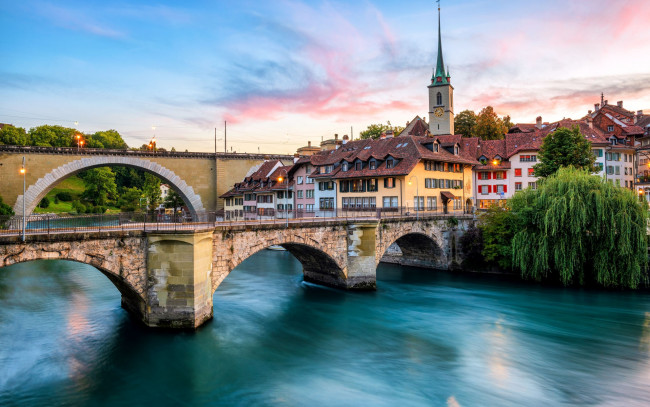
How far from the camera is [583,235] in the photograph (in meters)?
26.7

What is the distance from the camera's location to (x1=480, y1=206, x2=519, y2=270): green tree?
100 ft

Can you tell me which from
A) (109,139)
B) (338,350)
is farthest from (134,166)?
(109,139)

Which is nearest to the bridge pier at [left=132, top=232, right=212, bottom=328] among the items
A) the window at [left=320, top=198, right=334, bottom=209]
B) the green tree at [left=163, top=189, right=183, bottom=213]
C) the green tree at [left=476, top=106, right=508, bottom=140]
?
the window at [left=320, top=198, right=334, bottom=209]

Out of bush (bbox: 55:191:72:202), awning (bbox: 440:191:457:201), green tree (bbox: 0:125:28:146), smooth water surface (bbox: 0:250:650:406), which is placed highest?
green tree (bbox: 0:125:28:146)

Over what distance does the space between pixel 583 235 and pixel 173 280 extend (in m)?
24.0

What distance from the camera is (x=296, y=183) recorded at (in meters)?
49.9

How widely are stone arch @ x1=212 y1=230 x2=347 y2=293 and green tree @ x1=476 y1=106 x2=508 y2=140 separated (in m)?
41.2

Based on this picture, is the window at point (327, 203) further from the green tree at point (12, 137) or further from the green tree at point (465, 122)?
the green tree at point (12, 137)

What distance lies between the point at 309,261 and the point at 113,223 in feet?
45.4

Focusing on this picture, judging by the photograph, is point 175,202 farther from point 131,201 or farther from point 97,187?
point 97,187

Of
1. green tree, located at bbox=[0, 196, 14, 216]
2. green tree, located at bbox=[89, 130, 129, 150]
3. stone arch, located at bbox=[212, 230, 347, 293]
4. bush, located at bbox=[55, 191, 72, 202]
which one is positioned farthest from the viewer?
green tree, located at bbox=[89, 130, 129, 150]

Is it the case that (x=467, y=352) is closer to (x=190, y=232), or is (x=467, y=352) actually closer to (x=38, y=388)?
(x=190, y=232)

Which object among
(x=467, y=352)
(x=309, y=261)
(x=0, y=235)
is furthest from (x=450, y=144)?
(x=0, y=235)

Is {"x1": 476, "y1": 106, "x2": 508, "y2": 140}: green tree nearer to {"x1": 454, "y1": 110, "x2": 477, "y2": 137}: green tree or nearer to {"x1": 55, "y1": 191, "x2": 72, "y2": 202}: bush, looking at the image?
{"x1": 454, "y1": 110, "x2": 477, "y2": 137}: green tree
